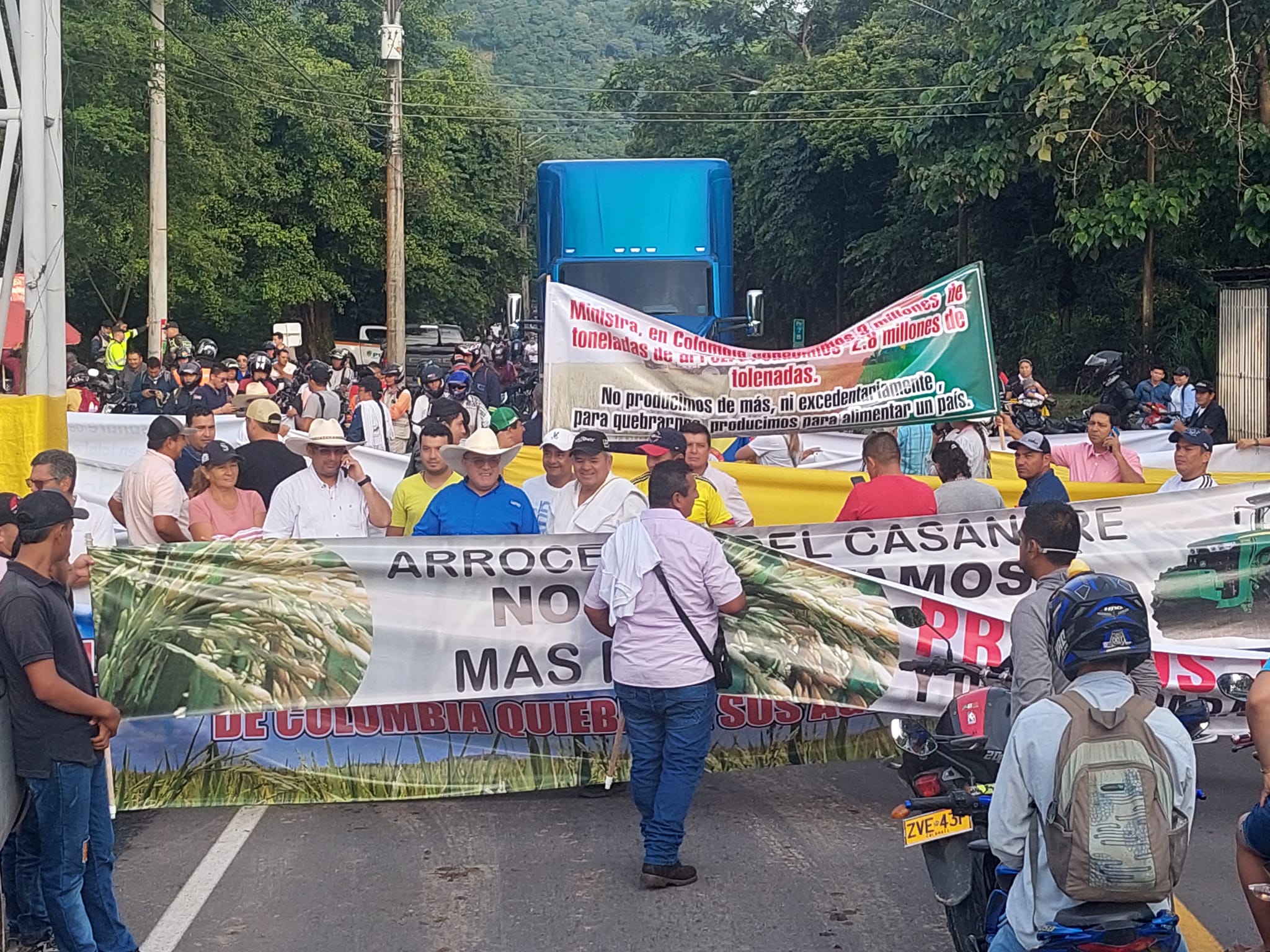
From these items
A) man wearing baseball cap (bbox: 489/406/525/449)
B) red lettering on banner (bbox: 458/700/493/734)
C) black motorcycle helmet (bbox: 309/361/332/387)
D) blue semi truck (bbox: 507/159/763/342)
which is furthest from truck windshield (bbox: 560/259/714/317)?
red lettering on banner (bbox: 458/700/493/734)

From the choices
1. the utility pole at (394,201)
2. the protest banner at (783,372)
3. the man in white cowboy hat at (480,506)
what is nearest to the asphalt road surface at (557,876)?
the man in white cowboy hat at (480,506)

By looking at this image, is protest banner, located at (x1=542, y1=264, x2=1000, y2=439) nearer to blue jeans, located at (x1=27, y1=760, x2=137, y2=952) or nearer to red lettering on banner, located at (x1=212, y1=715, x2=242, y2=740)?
red lettering on banner, located at (x1=212, y1=715, x2=242, y2=740)

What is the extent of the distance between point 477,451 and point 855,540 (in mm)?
1918

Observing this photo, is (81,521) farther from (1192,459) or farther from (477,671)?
(1192,459)

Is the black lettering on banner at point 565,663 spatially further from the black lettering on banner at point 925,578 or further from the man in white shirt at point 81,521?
the man in white shirt at point 81,521

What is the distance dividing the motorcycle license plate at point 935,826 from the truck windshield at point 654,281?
16915 mm

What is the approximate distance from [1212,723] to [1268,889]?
2.89m

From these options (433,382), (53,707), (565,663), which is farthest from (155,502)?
(433,382)

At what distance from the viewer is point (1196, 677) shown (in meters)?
7.27

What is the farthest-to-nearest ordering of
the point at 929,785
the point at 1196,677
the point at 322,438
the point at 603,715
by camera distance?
the point at 322,438
the point at 603,715
the point at 1196,677
the point at 929,785

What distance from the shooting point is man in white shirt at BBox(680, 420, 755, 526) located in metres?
9.27

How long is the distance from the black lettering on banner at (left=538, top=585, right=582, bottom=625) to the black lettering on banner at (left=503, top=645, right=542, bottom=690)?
0.18m

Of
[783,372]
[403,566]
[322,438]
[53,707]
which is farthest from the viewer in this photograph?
[783,372]

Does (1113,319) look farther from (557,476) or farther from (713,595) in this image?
(713,595)
